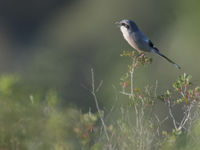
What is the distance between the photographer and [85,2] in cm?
3388

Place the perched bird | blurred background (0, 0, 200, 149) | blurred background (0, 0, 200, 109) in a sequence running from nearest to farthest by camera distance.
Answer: the perched bird < blurred background (0, 0, 200, 149) < blurred background (0, 0, 200, 109)

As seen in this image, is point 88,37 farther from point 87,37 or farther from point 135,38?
point 135,38

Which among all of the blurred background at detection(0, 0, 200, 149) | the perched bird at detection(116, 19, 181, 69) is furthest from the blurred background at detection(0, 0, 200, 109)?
the perched bird at detection(116, 19, 181, 69)

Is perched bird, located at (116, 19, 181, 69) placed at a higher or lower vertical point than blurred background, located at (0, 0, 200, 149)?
higher

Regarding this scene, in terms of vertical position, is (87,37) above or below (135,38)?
below

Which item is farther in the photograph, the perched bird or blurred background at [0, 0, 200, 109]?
blurred background at [0, 0, 200, 109]

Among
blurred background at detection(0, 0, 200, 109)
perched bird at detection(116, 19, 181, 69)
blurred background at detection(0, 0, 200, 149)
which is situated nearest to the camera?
perched bird at detection(116, 19, 181, 69)

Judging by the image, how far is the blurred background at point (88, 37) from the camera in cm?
1928

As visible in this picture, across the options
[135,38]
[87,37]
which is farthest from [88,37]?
[135,38]

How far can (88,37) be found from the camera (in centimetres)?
2925

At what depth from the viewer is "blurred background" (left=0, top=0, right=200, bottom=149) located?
63.3ft

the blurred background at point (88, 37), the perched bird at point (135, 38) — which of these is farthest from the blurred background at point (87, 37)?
the perched bird at point (135, 38)

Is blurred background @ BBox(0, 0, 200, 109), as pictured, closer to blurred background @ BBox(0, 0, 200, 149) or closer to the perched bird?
blurred background @ BBox(0, 0, 200, 149)

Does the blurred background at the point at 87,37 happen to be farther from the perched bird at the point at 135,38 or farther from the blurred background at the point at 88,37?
the perched bird at the point at 135,38
